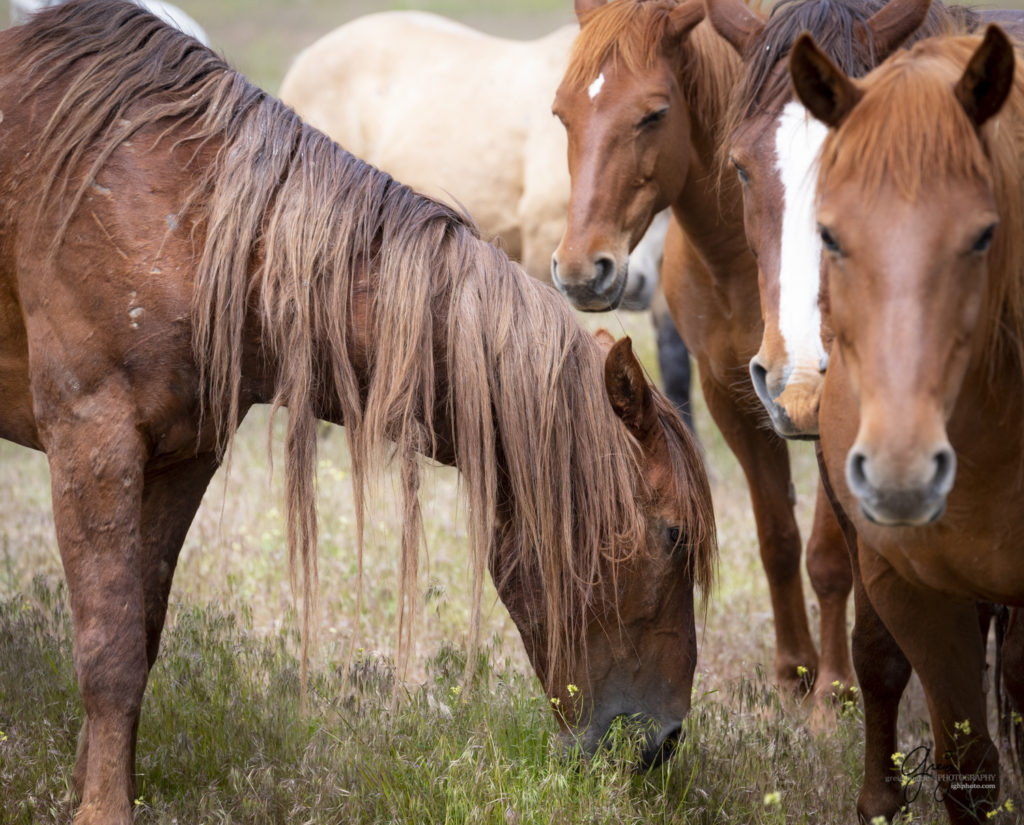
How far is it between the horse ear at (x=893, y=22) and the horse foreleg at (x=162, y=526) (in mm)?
2032

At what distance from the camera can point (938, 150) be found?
5.80 ft

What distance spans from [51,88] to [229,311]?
79 centimetres

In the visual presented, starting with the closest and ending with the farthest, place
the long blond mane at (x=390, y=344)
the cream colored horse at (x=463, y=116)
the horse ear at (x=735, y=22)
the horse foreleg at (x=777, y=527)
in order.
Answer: the long blond mane at (x=390, y=344) < the horse ear at (x=735, y=22) < the horse foreleg at (x=777, y=527) < the cream colored horse at (x=463, y=116)

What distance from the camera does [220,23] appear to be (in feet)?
87.7

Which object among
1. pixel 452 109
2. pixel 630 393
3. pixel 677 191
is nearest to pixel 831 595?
pixel 677 191

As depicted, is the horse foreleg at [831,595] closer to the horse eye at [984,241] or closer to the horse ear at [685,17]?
the horse ear at [685,17]

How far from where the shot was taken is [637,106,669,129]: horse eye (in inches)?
141

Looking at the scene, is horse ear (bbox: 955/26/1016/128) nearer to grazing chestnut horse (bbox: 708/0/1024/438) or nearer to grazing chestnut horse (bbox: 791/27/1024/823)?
grazing chestnut horse (bbox: 791/27/1024/823)

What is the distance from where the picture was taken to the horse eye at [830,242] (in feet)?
6.01

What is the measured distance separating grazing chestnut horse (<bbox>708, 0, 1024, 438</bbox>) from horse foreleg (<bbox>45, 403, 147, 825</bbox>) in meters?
1.48

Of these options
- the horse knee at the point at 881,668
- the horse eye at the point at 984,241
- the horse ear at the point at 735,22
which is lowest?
the horse knee at the point at 881,668

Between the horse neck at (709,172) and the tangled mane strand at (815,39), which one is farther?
the horse neck at (709,172)

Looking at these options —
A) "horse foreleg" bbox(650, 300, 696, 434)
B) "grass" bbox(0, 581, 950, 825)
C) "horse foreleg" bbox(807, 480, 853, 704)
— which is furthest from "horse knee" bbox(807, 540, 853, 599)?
"horse foreleg" bbox(650, 300, 696, 434)

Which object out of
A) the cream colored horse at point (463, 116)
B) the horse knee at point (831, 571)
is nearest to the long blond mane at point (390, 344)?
the horse knee at point (831, 571)
